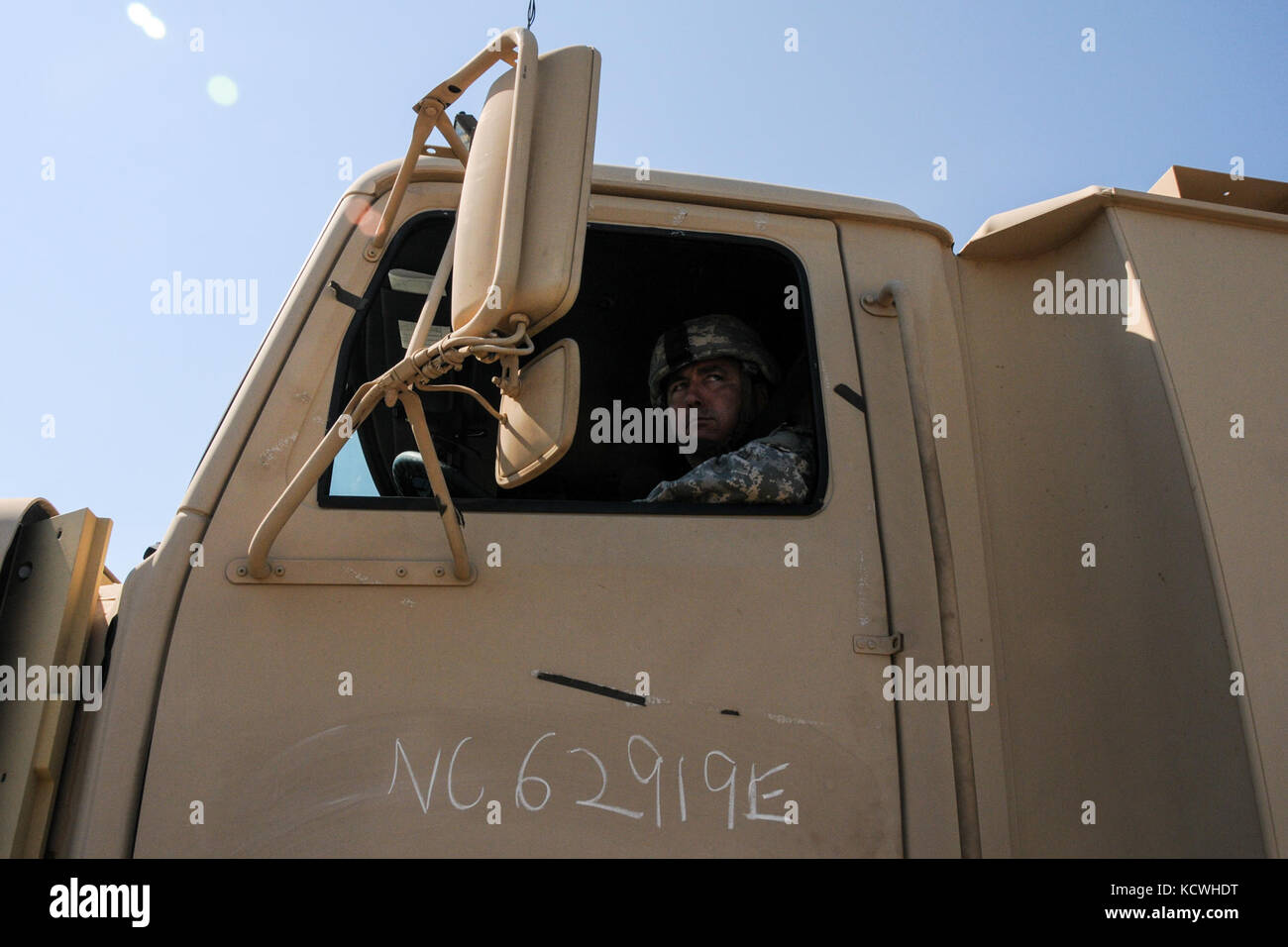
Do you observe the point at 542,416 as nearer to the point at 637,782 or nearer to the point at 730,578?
the point at 730,578

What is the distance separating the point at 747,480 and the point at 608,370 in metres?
1.26

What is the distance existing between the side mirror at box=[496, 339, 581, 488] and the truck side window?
0.35ft

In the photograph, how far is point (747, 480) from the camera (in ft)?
6.48

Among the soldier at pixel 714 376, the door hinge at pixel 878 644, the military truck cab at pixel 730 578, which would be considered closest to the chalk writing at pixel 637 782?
the military truck cab at pixel 730 578

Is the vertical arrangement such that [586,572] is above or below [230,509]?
below

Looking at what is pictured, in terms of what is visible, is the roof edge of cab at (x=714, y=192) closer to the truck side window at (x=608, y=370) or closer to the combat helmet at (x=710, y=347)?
the truck side window at (x=608, y=370)

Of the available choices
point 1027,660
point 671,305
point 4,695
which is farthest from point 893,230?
point 4,695

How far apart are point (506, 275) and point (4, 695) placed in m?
1.04

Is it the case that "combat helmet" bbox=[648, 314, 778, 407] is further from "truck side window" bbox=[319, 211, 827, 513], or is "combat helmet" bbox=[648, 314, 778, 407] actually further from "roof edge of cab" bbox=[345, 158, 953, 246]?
"roof edge of cab" bbox=[345, 158, 953, 246]

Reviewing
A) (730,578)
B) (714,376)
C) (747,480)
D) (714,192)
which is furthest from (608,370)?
(730,578)

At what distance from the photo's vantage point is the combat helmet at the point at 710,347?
2.65 metres

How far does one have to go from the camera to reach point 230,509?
5.76 ft

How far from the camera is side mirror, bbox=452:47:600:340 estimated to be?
58.6 inches
